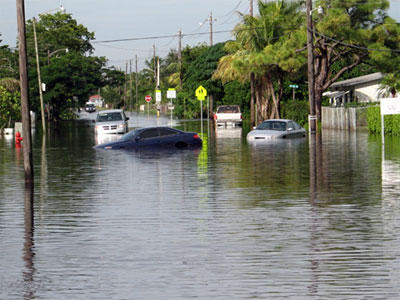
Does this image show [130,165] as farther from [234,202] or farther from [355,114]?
[355,114]

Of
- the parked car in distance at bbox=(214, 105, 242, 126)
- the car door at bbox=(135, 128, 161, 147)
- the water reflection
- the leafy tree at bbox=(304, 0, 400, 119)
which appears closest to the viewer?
the water reflection

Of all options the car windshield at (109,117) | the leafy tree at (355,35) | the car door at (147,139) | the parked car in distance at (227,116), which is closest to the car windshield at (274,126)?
the car door at (147,139)

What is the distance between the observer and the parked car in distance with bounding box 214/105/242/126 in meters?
74.2

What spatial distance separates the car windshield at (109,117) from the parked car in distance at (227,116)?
57.8ft

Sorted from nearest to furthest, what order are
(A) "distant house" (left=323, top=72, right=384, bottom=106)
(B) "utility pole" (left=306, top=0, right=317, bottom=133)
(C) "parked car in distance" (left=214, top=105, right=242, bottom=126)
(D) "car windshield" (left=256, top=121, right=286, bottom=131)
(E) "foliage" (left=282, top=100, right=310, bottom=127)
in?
(D) "car windshield" (left=256, top=121, right=286, bottom=131)
(B) "utility pole" (left=306, top=0, right=317, bottom=133)
(E) "foliage" (left=282, top=100, right=310, bottom=127)
(C) "parked car in distance" (left=214, top=105, right=242, bottom=126)
(A) "distant house" (left=323, top=72, right=384, bottom=106)

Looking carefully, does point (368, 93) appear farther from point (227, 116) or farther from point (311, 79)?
point (311, 79)

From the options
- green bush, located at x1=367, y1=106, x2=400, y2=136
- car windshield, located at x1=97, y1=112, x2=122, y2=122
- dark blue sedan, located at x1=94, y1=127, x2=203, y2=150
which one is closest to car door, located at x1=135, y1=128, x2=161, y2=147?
dark blue sedan, located at x1=94, y1=127, x2=203, y2=150

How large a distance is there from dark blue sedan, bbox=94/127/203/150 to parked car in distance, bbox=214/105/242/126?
34042 mm

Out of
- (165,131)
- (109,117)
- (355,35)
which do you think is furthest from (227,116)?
(165,131)

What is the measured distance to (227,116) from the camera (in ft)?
244

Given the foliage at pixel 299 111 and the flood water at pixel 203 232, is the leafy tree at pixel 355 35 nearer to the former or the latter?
the foliage at pixel 299 111

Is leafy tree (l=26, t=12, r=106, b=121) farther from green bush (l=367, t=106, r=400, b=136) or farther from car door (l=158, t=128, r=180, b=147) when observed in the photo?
car door (l=158, t=128, r=180, b=147)

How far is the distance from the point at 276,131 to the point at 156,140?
951 centimetres

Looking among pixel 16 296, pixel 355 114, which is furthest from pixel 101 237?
pixel 355 114
